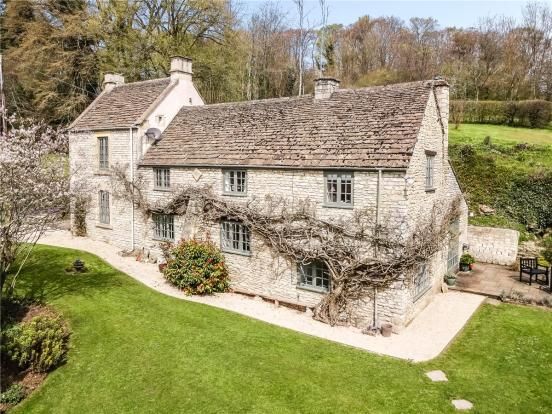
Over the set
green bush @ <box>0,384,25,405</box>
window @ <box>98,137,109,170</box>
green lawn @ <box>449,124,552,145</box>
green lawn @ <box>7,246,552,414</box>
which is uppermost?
green lawn @ <box>449,124,552,145</box>

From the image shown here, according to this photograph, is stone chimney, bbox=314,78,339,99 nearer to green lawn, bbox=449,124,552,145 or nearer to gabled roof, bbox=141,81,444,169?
gabled roof, bbox=141,81,444,169

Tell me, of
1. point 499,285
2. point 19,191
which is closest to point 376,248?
point 499,285

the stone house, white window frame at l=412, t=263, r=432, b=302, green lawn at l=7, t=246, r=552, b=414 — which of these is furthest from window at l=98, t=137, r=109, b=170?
white window frame at l=412, t=263, r=432, b=302

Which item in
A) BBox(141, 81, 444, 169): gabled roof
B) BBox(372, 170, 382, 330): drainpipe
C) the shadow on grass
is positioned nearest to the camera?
BBox(372, 170, 382, 330): drainpipe

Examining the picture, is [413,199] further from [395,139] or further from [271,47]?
[271,47]

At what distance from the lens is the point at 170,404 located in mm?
10758

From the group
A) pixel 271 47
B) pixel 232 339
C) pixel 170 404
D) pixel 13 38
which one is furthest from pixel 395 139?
pixel 13 38

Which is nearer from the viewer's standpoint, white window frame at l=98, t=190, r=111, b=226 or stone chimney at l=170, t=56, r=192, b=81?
stone chimney at l=170, t=56, r=192, b=81

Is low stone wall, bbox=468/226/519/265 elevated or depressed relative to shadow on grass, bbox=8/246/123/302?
elevated

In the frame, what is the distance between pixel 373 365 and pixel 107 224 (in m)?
19.8

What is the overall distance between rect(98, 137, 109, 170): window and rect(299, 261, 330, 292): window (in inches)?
606

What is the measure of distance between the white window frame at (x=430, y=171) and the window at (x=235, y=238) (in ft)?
26.6

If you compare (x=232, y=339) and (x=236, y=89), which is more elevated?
(x=236, y=89)

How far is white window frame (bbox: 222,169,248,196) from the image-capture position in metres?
19.0
